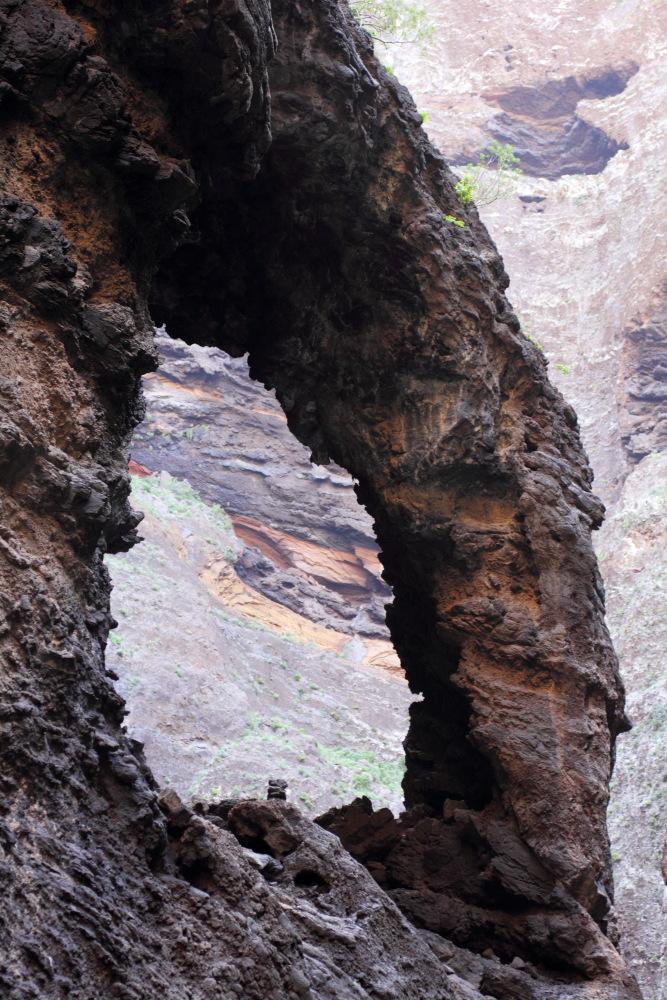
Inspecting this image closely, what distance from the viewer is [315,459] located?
8.30 metres

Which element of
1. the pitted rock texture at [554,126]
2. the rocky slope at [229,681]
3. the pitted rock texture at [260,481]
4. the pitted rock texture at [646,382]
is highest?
the pitted rock texture at [554,126]

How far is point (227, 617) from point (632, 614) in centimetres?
1340

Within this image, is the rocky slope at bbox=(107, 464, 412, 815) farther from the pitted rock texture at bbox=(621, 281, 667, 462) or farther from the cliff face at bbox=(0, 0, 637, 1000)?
the pitted rock texture at bbox=(621, 281, 667, 462)

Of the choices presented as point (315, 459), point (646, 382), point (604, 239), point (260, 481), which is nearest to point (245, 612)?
point (260, 481)

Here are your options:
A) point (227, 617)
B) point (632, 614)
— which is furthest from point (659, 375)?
point (227, 617)

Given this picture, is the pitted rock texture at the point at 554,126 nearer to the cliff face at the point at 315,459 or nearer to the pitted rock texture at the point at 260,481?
the pitted rock texture at the point at 260,481

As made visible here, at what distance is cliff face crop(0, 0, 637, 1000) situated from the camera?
3.59 meters

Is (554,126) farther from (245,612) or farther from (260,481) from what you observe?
(245,612)

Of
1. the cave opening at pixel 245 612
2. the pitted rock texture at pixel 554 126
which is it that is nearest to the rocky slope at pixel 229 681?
the cave opening at pixel 245 612

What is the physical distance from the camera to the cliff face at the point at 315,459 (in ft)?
11.8

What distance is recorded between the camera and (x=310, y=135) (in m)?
6.41

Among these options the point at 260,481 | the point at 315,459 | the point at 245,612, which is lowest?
the point at 245,612

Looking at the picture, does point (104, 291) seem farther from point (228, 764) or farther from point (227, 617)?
point (227, 617)

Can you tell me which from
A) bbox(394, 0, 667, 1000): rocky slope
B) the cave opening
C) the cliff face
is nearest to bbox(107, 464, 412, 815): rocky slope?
the cave opening
